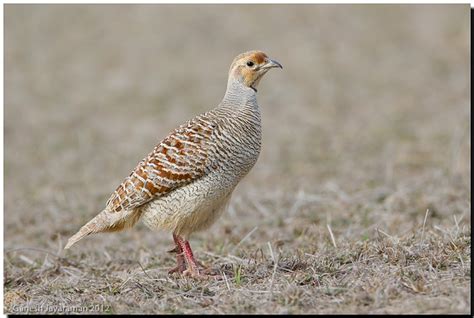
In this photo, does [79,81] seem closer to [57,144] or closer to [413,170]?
[57,144]

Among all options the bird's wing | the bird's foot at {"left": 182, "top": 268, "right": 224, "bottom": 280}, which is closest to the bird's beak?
the bird's wing

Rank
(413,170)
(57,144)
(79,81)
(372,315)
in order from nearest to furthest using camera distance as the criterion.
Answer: (372,315) < (413,170) < (57,144) < (79,81)

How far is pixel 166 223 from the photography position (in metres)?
5.90

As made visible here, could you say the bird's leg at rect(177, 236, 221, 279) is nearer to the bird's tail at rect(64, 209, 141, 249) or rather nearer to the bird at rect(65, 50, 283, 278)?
the bird at rect(65, 50, 283, 278)

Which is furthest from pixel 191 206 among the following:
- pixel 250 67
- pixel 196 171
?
pixel 250 67

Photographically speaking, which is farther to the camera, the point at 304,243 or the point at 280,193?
the point at 280,193

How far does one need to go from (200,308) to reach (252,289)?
17.5 inches

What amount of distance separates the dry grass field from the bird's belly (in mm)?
439

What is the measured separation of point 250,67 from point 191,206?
4.14ft

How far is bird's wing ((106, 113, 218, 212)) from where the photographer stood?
5727mm

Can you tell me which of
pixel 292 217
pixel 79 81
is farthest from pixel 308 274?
pixel 79 81

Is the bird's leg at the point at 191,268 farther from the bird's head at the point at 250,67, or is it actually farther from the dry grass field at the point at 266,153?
the bird's head at the point at 250,67

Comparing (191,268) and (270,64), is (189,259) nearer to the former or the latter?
(191,268)

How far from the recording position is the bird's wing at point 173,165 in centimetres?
573
